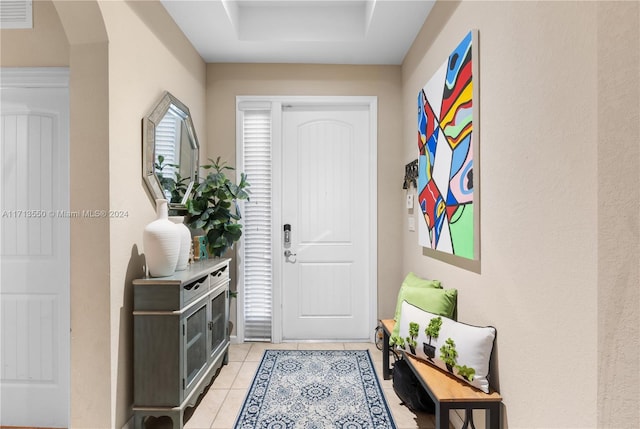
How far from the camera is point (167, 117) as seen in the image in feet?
8.21

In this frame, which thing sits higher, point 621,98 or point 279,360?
point 621,98

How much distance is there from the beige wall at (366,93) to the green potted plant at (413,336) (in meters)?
1.42

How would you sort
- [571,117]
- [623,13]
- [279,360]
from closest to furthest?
1. [623,13]
2. [571,117]
3. [279,360]

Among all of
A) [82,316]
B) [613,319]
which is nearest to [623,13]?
[613,319]

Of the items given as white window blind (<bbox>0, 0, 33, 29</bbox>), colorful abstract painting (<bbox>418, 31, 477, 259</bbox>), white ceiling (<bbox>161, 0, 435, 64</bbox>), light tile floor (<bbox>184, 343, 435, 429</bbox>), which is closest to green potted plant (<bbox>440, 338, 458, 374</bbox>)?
colorful abstract painting (<bbox>418, 31, 477, 259</bbox>)

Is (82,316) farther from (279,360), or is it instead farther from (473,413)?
(473,413)

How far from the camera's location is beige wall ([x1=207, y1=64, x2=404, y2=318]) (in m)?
3.40

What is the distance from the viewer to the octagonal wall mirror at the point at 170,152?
7.35 feet

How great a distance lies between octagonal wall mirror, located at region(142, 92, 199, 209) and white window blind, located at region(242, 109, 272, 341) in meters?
0.59

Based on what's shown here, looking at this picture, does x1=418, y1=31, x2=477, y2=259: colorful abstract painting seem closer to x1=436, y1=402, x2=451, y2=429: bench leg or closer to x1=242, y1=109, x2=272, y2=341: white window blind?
x1=436, y1=402, x2=451, y2=429: bench leg

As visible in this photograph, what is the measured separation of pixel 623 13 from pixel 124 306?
8.12 ft

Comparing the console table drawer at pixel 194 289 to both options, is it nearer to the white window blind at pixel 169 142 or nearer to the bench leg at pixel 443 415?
the white window blind at pixel 169 142

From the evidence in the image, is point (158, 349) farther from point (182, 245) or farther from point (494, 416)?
point (494, 416)

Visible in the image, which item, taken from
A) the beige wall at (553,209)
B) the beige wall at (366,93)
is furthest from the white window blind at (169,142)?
the beige wall at (553,209)
